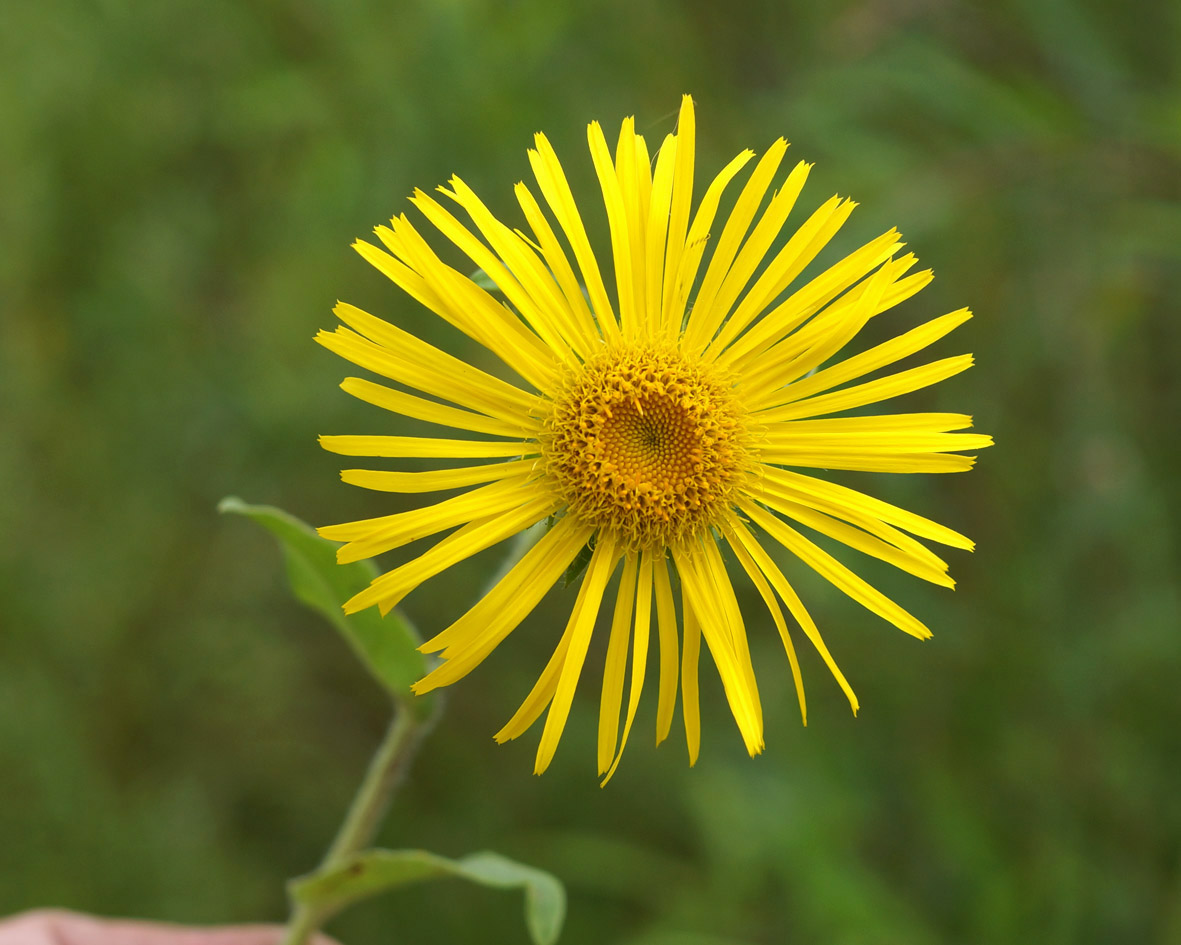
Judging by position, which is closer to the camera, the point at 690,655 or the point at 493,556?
the point at 690,655

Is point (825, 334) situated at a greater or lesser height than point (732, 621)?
greater

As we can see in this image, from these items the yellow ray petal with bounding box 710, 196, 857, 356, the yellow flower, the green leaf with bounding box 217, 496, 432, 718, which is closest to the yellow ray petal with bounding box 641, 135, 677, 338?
the yellow flower

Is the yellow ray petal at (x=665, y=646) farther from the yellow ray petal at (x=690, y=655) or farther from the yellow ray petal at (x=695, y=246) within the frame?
the yellow ray petal at (x=695, y=246)

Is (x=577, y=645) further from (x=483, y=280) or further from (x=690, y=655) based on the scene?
(x=483, y=280)

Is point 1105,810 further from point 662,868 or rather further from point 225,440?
point 225,440

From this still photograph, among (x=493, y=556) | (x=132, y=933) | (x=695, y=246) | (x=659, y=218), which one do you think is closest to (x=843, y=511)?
(x=695, y=246)

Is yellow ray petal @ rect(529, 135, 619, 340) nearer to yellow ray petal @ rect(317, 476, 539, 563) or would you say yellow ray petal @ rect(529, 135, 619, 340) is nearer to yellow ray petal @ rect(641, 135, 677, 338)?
yellow ray petal @ rect(641, 135, 677, 338)
